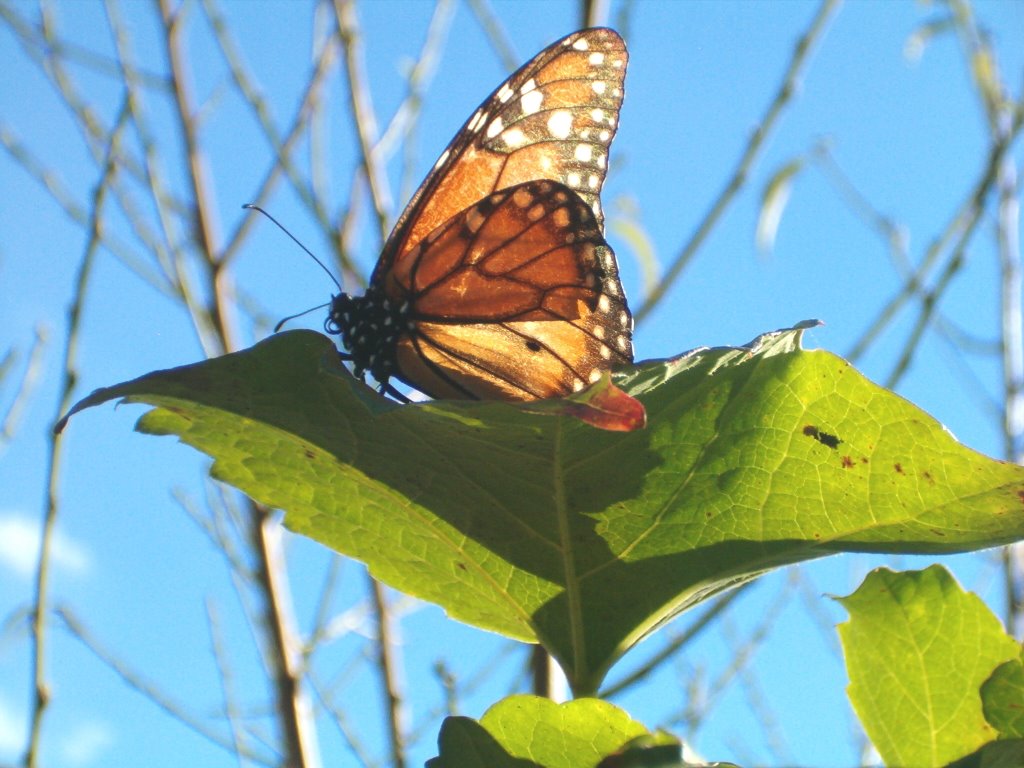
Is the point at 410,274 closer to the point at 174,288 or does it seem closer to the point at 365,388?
the point at 174,288

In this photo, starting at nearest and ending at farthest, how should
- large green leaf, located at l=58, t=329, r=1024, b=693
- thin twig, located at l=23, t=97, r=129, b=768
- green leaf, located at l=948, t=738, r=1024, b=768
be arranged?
green leaf, located at l=948, t=738, r=1024, b=768
large green leaf, located at l=58, t=329, r=1024, b=693
thin twig, located at l=23, t=97, r=129, b=768

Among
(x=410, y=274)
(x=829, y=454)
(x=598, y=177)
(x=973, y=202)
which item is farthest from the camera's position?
(x=973, y=202)

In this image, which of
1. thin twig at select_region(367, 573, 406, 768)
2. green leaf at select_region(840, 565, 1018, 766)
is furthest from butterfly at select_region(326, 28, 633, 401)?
green leaf at select_region(840, 565, 1018, 766)

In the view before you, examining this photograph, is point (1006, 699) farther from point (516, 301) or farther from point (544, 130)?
point (544, 130)

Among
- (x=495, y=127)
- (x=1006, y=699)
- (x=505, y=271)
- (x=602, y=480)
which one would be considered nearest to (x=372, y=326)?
(x=505, y=271)

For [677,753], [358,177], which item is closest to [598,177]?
[358,177]

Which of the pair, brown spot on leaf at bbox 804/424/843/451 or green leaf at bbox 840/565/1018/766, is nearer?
green leaf at bbox 840/565/1018/766

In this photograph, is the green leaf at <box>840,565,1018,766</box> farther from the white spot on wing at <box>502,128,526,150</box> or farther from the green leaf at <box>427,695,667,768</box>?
the white spot on wing at <box>502,128,526,150</box>
